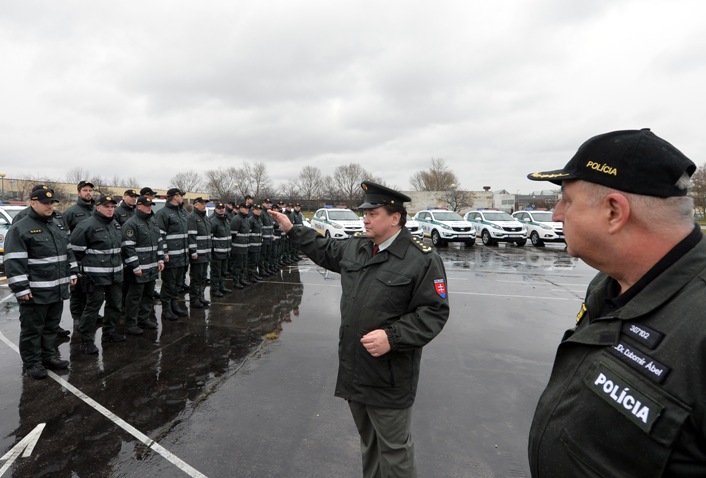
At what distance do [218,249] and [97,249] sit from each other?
2944mm

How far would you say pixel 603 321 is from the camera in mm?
1139

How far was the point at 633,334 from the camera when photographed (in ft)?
3.36

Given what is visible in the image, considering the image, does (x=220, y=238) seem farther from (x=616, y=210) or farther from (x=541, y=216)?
(x=541, y=216)

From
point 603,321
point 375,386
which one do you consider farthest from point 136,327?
point 603,321

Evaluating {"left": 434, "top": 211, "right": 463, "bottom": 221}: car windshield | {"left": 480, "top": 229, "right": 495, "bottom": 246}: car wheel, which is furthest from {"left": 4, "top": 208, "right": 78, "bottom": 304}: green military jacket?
{"left": 480, "top": 229, "right": 495, "bottom": 246}: car wheel

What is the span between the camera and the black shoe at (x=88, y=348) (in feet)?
16.7

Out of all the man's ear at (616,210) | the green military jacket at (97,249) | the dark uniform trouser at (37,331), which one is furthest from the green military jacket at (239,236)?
the man's ear at (616,210)

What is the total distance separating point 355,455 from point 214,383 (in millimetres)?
1993

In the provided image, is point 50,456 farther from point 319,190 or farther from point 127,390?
point 319,190

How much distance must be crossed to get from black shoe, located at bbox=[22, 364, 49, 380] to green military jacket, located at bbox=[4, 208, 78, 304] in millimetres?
756

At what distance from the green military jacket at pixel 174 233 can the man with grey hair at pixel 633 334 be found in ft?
22.5

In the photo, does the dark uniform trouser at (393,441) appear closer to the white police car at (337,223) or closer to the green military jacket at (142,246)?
the green military jacket at (142,246)

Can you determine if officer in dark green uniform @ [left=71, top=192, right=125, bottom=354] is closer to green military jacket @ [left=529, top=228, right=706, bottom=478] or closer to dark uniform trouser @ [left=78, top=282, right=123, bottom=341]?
dark uniform trouser @ [left=78, top=282, right=123, bottom=341]

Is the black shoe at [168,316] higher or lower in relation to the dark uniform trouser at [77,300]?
lower
